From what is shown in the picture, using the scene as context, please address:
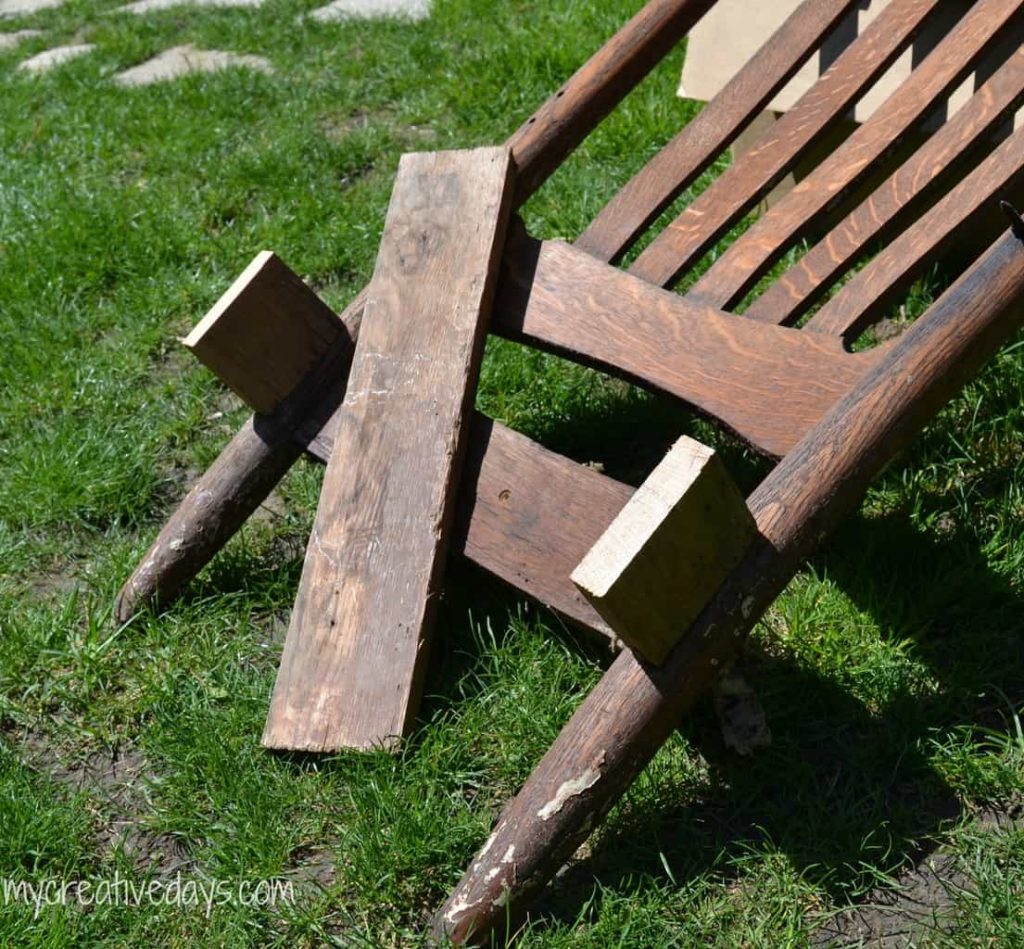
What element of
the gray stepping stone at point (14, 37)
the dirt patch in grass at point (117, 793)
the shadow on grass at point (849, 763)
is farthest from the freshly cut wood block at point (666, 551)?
the gray stepping stone at point (14, 37)

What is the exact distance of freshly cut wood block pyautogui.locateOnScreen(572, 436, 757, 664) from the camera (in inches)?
74.4

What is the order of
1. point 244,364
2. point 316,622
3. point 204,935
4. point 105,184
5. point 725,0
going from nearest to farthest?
1. point 204,935
2. point 316,622
3. point 244,364
4. point 725,0
5. point 105,184

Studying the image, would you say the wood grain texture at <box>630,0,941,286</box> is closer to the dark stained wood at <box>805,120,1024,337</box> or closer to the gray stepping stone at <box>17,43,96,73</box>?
the dark stained wood at <box>805,120,1024,337</box>

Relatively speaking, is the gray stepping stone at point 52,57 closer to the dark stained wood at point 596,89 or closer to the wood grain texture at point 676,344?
the dark stained wood at point 596,89

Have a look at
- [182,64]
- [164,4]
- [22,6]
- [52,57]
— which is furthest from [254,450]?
[22,6]

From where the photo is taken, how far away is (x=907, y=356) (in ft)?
6.95

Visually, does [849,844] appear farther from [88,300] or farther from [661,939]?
[88,300]

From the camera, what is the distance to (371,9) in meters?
6.30

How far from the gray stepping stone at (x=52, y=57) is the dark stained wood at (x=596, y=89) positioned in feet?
14.4

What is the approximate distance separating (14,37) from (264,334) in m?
6.06

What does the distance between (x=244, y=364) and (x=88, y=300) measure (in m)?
1.75

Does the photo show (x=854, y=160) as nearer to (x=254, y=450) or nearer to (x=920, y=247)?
(x=920, y=247)

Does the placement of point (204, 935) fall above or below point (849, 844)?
below

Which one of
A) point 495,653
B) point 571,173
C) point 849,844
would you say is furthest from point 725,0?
point 849,844
